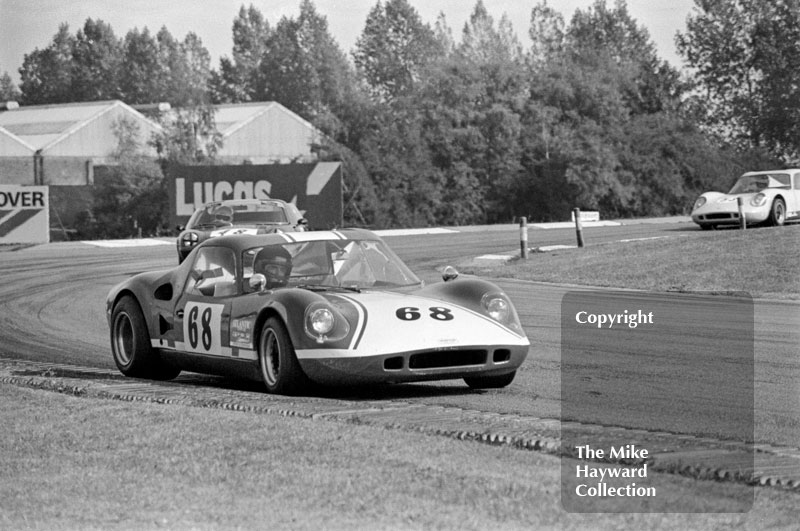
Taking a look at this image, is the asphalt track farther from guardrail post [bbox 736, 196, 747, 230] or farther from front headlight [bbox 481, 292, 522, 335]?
guardrail post [bbox 736, 196, 747, 230]

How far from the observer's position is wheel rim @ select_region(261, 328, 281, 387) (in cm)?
930

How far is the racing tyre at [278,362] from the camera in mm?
9039

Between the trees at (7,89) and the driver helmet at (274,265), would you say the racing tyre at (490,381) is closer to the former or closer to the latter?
the driver helmet at (274,265)

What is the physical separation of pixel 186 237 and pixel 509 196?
33.0 m

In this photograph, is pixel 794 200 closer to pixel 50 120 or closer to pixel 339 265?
pixel 339 265

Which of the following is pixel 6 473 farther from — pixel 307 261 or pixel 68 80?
pixel 68 80

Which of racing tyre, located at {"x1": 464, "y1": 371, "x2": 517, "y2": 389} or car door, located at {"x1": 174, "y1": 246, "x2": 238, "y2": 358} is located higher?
car door, located at {"x1": 174, "y1": 246, "x2": 238, "y2": 358}

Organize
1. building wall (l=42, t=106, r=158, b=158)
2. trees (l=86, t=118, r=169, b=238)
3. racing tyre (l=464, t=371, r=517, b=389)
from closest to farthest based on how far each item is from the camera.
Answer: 1. racing tyre (l=464, t=371, r=517, b=389)
2. trees (l=86, t=118, r=169, b=238)
3. building wall (l=42, t=106, r=158, b=158)

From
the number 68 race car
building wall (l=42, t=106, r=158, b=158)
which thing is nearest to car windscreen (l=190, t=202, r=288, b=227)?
the number 68 race car

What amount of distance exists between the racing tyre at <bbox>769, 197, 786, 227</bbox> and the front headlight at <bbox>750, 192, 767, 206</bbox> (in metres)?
0.29

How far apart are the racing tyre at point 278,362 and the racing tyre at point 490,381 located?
130 centimetres

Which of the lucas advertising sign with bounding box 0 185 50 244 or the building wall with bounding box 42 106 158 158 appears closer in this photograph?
the lucas advertising sign with bounding box 0 185 50 244

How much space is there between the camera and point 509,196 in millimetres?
55188

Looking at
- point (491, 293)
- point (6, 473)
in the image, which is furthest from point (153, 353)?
point (6, 473)
